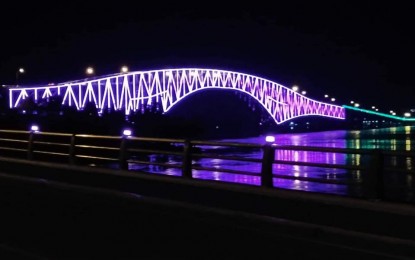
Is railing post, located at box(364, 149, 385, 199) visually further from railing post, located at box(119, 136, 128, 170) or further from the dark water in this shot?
railing post, located at box(119, 136, 128, 170)

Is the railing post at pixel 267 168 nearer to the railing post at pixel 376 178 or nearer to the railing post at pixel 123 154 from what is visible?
the railing post at pixel 376 178

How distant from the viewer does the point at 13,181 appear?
19.6 meters

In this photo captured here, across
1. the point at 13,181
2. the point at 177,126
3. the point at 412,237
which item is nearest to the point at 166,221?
the point at 412,237

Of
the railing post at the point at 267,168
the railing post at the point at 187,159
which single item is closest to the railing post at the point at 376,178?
the railing post at the point at 267,168

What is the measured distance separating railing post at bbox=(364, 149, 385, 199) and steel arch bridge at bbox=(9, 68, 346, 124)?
78.8 m

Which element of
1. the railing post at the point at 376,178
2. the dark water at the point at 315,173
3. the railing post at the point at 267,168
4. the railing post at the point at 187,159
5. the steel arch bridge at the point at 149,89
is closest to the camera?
the railing post at the point at 376,178

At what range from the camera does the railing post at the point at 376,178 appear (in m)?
12.5

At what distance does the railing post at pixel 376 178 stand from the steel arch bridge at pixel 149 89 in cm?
7877

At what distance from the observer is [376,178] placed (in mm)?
12508

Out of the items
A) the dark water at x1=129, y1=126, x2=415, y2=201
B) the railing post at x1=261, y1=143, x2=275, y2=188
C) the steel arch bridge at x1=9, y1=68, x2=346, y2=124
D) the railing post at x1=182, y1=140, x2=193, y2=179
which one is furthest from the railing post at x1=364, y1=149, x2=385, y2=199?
the steel arch bridge at x1=9, y1=68, x2=346, y2=124

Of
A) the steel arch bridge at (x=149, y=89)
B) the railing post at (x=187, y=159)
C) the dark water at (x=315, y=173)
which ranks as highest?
the steel arch bridge at (x=149, y=89)

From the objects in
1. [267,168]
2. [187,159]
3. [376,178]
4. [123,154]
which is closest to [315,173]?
[123,154]

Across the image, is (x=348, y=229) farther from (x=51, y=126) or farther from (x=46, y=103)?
(x=46, y=103)

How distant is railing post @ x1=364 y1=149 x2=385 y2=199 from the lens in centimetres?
1249
